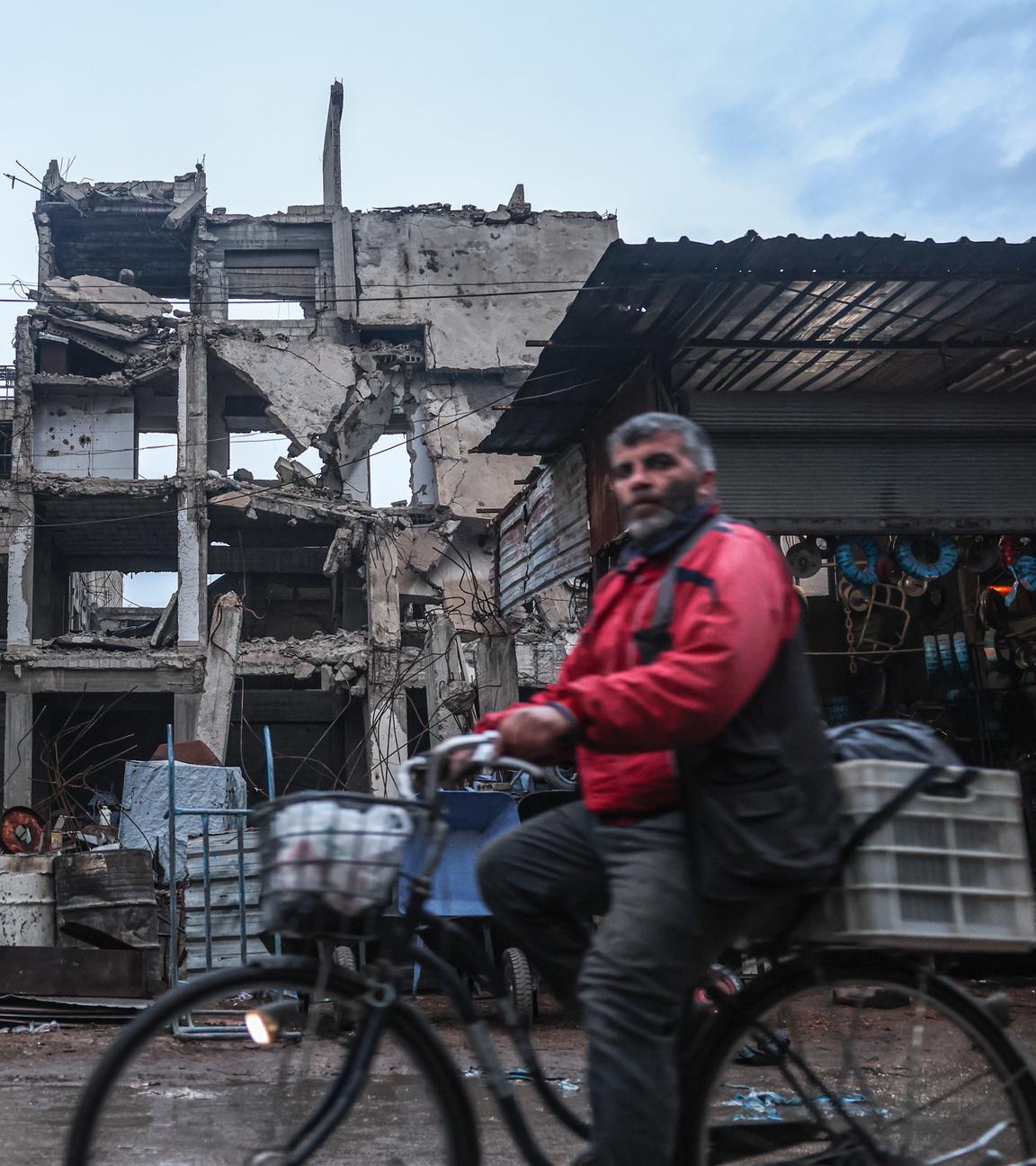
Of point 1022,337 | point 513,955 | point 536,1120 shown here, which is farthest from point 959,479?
point 536,1120

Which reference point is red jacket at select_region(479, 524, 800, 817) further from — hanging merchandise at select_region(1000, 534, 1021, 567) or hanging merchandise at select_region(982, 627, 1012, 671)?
hanging merchandise at select_region(982, 627, 1012, 671)

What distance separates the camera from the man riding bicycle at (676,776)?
2289 mm

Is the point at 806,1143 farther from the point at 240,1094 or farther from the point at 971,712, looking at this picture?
the point at 971,712

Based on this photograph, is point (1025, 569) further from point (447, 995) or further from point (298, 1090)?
point (298, 1090)

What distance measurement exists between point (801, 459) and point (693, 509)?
20.8 feet

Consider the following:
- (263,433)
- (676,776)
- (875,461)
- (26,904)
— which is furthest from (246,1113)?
(263,433)

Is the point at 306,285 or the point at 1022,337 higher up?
the point at 306,285

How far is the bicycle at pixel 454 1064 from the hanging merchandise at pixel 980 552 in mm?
7232

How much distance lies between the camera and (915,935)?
243 centimetres

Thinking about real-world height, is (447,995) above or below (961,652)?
below

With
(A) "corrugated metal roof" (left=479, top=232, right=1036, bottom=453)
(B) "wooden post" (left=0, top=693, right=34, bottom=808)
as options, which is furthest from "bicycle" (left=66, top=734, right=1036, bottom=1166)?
(B) "wooden post" (left=0, top=693, right=34, bottom=808)

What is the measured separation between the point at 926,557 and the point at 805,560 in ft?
3.07

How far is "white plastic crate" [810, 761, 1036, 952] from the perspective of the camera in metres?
2.45

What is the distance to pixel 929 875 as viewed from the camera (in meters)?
2.49
